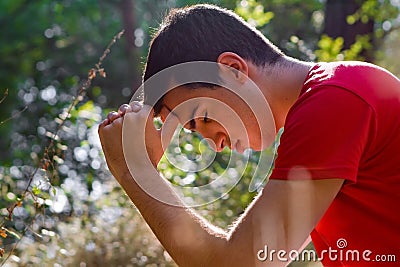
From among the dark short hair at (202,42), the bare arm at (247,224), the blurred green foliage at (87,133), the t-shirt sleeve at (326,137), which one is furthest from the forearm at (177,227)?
the blurred green foliage at (87,133)

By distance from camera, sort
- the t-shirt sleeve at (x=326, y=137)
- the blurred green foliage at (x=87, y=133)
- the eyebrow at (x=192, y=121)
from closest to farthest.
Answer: the t-shirt sleeve at (x=326, y=137), the eyebrow at (x=192, y=121), the blurred green foliage at (x=87, y=133)

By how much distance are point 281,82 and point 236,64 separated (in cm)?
12

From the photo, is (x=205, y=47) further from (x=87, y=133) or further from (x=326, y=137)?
(x=87, y=133)

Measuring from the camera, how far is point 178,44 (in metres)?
1.93

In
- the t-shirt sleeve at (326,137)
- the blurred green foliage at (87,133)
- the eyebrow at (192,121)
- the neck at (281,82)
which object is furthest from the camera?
the blurred green foliage at (87,133)

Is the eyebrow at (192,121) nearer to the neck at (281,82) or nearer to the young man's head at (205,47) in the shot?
the young man's head at (205,47)

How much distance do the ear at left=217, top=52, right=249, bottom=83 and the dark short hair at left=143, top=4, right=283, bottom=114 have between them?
4 cm

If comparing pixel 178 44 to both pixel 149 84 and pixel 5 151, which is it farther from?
pixel 5 151

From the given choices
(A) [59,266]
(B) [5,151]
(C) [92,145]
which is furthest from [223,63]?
(B) [5,151]

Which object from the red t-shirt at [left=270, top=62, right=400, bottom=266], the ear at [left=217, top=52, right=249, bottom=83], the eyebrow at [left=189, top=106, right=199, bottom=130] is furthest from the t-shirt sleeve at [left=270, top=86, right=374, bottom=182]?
the eyebrow at [left=189, top=106, right=199, bottom=130]

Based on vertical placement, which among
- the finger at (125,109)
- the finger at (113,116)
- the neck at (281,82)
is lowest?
the finger at (113,116)

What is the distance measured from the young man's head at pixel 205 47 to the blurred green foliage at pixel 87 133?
1.80 feet

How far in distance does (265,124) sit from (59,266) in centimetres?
197

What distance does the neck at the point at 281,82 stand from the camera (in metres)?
1.79
